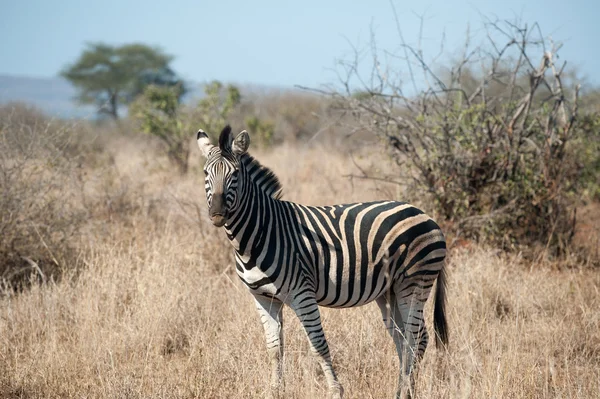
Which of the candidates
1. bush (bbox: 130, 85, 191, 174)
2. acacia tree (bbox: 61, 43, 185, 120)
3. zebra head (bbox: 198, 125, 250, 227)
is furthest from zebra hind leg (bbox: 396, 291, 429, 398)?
acacia tree (bbox: 61, 43, 185, 120)

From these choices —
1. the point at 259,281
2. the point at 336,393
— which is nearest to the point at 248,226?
the point at 259,281

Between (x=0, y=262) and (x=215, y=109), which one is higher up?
(x=215, y=109)

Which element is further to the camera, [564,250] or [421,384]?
[564,250]

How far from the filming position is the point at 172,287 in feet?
18.4

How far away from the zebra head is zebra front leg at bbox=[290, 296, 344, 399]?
2.38ft

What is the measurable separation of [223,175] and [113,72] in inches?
1594

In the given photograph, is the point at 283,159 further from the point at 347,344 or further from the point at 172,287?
the point at 347,344

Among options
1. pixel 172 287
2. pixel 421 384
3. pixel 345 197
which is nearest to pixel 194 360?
pixel 172 287

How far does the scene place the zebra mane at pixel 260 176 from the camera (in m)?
4.20

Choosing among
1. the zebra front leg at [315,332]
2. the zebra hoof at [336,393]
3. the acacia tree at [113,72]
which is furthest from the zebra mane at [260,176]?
the acacia tree at [113,72]

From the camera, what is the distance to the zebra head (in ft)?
12.1

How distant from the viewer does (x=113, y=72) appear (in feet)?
137

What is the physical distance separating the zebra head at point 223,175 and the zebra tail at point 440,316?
169 centimetres

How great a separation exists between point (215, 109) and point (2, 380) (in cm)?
969
